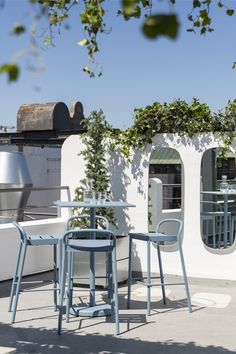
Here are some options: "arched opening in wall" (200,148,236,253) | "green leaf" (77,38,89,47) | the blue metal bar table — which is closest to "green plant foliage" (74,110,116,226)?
"arched opening in wall" (200,148,236,253)

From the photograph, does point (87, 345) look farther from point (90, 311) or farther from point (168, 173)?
point (168, 173)

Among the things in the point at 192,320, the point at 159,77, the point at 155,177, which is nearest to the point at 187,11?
the point at 192,320

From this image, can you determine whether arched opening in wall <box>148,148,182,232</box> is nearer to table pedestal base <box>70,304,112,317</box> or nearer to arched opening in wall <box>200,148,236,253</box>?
arched opening in wall <box>200,148,236,253</box>

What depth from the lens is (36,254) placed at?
681 cm

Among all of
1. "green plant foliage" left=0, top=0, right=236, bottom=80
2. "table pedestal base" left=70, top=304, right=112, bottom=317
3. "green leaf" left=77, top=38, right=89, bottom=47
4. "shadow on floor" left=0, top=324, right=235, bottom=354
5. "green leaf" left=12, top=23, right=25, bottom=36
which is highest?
"green plant foliage" left=0, top=0, right=236, bottom=80

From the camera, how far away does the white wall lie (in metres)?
6.27

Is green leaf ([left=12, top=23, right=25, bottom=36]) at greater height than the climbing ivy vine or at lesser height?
lesser

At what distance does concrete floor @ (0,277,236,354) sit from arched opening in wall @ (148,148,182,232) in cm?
114

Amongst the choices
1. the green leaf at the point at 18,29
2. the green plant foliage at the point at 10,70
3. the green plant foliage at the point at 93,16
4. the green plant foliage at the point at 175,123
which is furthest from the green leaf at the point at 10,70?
the green plant foliage at the point at 175,123

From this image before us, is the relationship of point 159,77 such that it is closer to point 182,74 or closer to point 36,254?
point 182,74

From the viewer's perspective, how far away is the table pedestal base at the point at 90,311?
190 inches

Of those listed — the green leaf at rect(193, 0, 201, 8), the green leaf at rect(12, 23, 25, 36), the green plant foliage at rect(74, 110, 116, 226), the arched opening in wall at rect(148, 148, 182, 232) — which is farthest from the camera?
the green plant foliage at rect(74, 110, 116, 226)

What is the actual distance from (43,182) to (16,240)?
1095 cm

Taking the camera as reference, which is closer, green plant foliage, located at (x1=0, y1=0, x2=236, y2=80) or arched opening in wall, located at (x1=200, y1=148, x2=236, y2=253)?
green plant foliage, located at (x1=0, y1=0, x2=236, y2=80)
